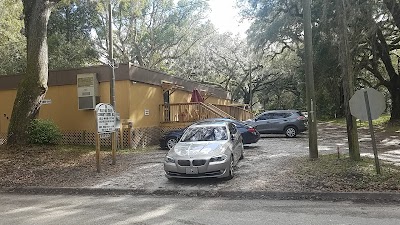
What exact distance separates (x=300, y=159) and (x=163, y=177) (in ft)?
14.8

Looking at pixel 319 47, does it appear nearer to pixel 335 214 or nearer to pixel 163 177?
pixel 163 177

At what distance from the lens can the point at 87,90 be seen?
16766mm

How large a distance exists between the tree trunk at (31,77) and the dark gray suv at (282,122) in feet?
37.9

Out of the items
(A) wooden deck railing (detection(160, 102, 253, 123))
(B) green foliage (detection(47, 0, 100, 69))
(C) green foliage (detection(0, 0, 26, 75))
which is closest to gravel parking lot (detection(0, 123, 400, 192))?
(A) wooden deck railing (detection(160, 102, 253, 123))

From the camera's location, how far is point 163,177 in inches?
390

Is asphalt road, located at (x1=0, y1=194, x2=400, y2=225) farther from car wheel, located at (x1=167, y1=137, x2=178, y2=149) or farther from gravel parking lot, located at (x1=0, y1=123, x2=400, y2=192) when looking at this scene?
car wheel, located at (x1=167, y1=137, x2=178, y2=149)

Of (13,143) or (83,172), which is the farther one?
(13,143)

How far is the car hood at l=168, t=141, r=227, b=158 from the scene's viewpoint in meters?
8.99

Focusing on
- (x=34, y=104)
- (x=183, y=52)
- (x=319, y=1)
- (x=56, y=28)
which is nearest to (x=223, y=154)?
(x=34, y=104)

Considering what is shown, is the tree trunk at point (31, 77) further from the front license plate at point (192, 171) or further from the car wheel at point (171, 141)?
the front license plate at point (192, 171)

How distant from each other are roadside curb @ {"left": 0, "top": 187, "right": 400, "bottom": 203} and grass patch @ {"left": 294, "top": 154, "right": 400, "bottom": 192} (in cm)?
32

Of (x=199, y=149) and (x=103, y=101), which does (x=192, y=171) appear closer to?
(x=199, y=149)

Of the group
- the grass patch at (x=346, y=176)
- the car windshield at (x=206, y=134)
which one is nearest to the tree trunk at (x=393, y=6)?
the grass patch at (x=346, y=176)

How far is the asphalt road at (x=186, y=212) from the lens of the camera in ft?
19.9
